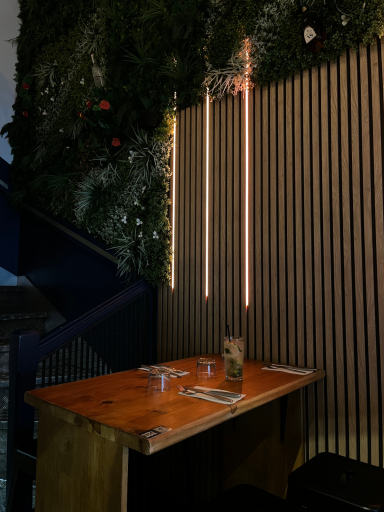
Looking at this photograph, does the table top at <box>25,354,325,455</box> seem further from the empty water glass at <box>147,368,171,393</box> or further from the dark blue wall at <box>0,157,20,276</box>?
the dark blue wall at <box>0,157,20,276</box>

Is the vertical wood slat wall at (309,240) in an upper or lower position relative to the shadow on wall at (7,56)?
lower

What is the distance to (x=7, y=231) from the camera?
5.53 metres

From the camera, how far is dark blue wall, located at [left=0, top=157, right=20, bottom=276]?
214 inches

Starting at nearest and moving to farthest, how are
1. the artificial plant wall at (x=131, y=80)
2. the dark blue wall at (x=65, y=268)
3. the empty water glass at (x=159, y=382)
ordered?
the empty water glass at (x=159, y=382) → the artificial plant wall at (x=131, y=80) → the dark blue wall at (x=65, y=268)

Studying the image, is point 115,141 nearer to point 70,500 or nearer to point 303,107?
point 303,107

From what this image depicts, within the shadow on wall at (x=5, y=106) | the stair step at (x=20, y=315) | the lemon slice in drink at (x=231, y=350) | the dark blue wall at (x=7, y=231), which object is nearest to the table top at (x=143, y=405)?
the lemon slice in drink at (x=231, y=350)

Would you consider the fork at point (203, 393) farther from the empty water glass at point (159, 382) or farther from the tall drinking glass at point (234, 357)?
the tall drinking glass at point (234, 357)

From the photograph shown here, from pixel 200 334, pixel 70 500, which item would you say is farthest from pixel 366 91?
pixel 70 500

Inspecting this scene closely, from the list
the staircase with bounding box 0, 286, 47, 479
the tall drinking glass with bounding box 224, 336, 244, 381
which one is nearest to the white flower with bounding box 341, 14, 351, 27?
the tall drinking glass with bounding box 224, 336, 244, 381

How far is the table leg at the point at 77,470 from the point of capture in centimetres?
147

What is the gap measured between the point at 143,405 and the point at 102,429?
0.27m

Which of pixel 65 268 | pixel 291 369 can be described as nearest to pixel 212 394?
pixel 291 369

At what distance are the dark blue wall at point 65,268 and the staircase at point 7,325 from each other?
328 millimetres

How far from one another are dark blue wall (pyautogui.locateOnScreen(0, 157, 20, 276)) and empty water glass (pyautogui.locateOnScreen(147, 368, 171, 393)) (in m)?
4.27
